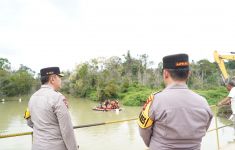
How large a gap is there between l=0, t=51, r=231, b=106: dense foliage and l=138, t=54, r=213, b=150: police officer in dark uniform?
34.0 metres

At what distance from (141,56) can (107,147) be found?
31969mm

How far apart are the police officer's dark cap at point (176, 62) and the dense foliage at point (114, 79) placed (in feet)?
112

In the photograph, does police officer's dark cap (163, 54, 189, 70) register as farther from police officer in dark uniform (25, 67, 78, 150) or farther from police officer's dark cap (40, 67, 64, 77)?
police officer's dark cap (40, 67, 64, 77)

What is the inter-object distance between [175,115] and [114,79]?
37.9 meters

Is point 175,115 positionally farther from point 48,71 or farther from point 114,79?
point 114,79

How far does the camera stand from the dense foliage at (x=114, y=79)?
123 ft

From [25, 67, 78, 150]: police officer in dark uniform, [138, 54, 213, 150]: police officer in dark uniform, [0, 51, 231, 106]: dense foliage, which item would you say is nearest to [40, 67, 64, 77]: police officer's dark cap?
[25, 67, 78, 150]: police officer in dark uniform

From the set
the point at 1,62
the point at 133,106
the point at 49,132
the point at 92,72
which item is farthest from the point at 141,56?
the point at 49,132

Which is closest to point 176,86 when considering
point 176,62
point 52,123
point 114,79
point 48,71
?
point 176,62

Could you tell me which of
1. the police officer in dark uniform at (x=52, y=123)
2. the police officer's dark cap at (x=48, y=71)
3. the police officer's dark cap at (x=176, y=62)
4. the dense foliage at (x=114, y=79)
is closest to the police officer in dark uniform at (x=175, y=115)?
the police officer's dark cap at (x=176, y=62)

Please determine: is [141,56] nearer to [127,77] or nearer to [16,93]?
[127,77]

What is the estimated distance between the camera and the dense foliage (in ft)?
123

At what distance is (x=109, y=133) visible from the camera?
16.1 metres

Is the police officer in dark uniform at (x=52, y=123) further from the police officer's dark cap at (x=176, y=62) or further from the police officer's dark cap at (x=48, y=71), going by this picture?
the police officer's dark cap at (x=176, y=62)
